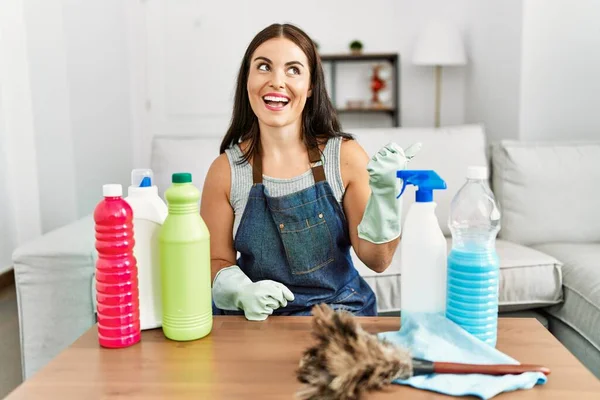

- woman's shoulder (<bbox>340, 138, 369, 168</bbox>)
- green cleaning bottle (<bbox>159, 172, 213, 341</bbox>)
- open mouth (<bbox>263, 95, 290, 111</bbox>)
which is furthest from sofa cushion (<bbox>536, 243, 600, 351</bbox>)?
green cleaning bottle (<bbox>159, 172, 213, 341</bbox>)

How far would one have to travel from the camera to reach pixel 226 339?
0.90 meters

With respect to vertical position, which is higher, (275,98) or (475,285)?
(275,98)

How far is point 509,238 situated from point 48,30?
7.93ft

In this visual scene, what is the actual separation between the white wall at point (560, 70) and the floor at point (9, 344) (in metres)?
2.46

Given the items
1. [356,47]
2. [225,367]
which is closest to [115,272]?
[225,367]

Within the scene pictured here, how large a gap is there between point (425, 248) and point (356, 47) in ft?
9.92

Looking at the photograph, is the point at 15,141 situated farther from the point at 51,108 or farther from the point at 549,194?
the point at 549,194

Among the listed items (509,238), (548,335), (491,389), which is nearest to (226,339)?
(491,389)

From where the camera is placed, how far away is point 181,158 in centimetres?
210

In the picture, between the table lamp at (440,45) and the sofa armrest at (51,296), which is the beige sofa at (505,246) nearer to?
the sofa armrest at (51,296)

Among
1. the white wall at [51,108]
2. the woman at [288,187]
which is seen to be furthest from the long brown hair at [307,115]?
the white wall at [51,108]

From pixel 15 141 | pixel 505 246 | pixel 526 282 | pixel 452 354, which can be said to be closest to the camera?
pixel 452 354

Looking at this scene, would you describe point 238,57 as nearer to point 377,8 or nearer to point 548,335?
point 377,8

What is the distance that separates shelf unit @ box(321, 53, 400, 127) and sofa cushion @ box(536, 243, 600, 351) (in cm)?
190
